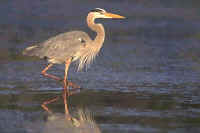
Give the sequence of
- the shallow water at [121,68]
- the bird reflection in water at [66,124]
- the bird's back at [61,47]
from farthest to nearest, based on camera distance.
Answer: the bird's back at [61,47] → the shallow water at [121,68] → the bird reflection in water at [66,124]

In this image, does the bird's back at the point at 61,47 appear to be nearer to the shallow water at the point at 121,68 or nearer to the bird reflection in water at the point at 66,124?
the shallow water at the point at 121,68

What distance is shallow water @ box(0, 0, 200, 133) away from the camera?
7.01m

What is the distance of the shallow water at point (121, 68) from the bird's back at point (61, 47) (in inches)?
21.2

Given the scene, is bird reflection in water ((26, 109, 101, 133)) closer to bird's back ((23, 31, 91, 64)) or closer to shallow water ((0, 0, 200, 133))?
shallow water ((0, 0, 200, 133))

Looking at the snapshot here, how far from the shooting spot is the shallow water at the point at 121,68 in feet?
23.0

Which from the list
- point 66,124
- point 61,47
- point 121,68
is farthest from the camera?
point 121,68

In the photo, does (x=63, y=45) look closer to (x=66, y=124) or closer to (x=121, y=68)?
(x=121, y=68)

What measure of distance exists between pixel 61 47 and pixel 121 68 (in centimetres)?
170

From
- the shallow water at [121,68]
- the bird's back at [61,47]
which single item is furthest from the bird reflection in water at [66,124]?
the bird's back at [61,47]

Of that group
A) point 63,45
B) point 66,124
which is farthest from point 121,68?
point 66,124

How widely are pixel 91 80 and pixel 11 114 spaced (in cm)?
272

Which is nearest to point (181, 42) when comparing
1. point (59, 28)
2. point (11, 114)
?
point (59, 28)

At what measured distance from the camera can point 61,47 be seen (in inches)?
369

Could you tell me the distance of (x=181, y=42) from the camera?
13.4 metres
